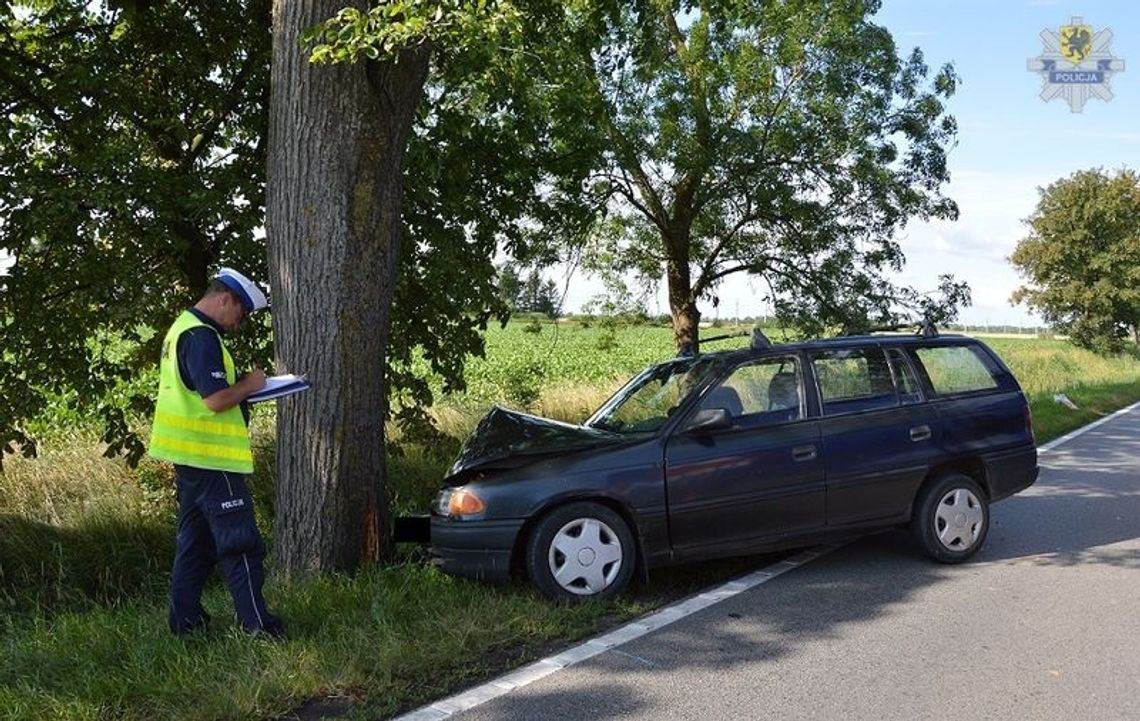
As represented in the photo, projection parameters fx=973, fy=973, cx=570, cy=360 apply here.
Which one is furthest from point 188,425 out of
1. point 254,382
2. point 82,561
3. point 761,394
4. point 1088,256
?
point 1088,256

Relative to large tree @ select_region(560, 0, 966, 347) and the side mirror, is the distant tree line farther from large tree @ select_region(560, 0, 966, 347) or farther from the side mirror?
the side mirror

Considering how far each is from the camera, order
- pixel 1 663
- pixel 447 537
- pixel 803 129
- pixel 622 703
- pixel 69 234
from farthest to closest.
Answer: pixel 803 129, pixel 69 234, pixel 447 537, pixel 1 663, pixel 622 703

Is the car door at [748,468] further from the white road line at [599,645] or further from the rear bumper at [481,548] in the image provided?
the rear bumper at [481,548]

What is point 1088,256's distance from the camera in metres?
51.6

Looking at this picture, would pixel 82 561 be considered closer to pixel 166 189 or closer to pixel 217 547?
pixel 166 189

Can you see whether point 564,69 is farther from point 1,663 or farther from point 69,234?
point 1,663

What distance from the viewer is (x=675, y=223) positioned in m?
13.8

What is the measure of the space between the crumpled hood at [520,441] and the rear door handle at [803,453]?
1.13m

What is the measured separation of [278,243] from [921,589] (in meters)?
4.62

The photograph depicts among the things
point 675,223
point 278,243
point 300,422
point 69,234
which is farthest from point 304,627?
point 675,223

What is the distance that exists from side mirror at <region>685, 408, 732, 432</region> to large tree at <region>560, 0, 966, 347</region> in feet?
20.1

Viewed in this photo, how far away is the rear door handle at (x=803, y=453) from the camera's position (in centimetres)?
632

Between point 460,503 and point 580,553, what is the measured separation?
0.76m

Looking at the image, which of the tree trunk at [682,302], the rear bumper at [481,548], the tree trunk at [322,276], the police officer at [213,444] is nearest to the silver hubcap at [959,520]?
the rear bumper at [481,548]
